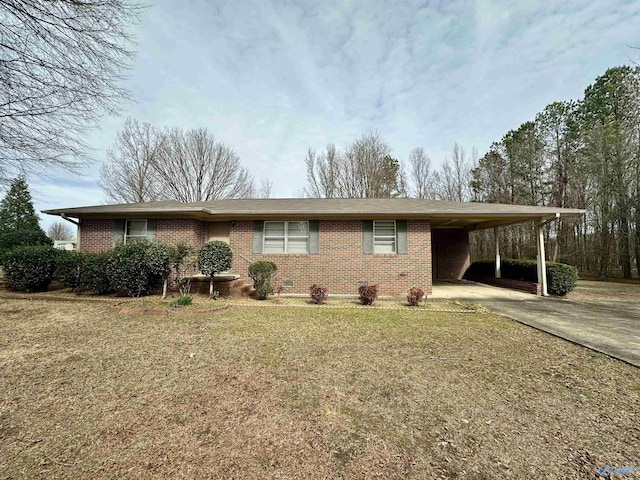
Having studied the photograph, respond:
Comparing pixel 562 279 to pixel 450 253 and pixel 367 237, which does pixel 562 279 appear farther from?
pixel 367 237

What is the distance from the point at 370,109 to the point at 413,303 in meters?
11.2

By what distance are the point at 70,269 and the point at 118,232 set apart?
191 cm

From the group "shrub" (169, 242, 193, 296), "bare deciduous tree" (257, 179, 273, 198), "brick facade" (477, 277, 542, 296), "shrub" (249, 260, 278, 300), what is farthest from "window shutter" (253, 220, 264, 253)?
"bare deciduous tree" (257, 179, 273, 198)

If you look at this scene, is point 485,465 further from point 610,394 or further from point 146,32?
point 146,32

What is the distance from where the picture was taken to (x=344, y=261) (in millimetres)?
9477

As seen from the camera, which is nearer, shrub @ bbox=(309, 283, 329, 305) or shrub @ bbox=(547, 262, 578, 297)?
shrub @ bbox=(309, 283, 329, 305)

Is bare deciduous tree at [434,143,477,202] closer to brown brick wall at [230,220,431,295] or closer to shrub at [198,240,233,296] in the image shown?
brown brick wall at [230,220,431,295]

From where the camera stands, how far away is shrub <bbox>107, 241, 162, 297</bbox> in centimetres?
780

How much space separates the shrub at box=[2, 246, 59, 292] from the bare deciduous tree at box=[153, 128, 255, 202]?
14285 millimetres

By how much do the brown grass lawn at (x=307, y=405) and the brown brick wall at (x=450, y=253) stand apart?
9.53 meters

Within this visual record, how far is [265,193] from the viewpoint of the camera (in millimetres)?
26219

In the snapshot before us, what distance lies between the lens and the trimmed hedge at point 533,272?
9.13 m

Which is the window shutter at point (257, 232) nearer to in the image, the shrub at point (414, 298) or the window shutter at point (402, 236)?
the window shutter at point (402, 236)

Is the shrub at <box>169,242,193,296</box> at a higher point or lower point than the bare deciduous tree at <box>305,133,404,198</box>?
lower
